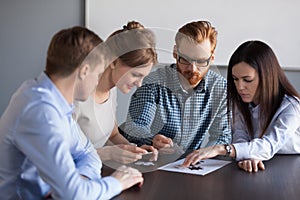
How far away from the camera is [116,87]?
1763mm

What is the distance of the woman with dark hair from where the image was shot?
1.78 meters

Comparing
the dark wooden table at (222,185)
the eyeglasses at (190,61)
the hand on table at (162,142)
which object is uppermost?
the eyeglasses at (190,61)

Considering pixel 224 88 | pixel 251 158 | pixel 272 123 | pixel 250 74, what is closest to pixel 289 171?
pixel 251 158

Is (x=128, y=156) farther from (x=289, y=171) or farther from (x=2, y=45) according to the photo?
(x=2, y=45)

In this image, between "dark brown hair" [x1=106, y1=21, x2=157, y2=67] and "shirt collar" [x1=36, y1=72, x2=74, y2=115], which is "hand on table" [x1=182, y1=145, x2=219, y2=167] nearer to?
"dark brown hair" [x1=106, y1=21, x2=157, y2=67]

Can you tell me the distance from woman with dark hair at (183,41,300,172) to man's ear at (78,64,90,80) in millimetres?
852

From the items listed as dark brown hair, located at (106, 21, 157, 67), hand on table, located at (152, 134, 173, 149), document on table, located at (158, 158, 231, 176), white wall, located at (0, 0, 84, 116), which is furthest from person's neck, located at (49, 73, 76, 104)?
white wall, located at (0, 0, 84, 116)

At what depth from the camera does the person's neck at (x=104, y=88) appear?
Answer: 167 centimetres

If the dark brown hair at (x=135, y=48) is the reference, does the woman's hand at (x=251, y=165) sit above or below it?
below

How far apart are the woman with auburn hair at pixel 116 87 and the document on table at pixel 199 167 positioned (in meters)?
0.09

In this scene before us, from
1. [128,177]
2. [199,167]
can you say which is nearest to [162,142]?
[199,167]

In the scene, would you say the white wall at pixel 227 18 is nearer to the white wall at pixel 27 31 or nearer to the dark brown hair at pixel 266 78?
the white wall at pixel 27 31

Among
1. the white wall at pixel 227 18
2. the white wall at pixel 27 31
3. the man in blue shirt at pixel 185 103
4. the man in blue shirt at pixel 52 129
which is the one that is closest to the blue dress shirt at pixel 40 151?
the man in blue shirt at pixel 52 129

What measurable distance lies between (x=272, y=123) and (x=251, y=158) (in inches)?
10.6
